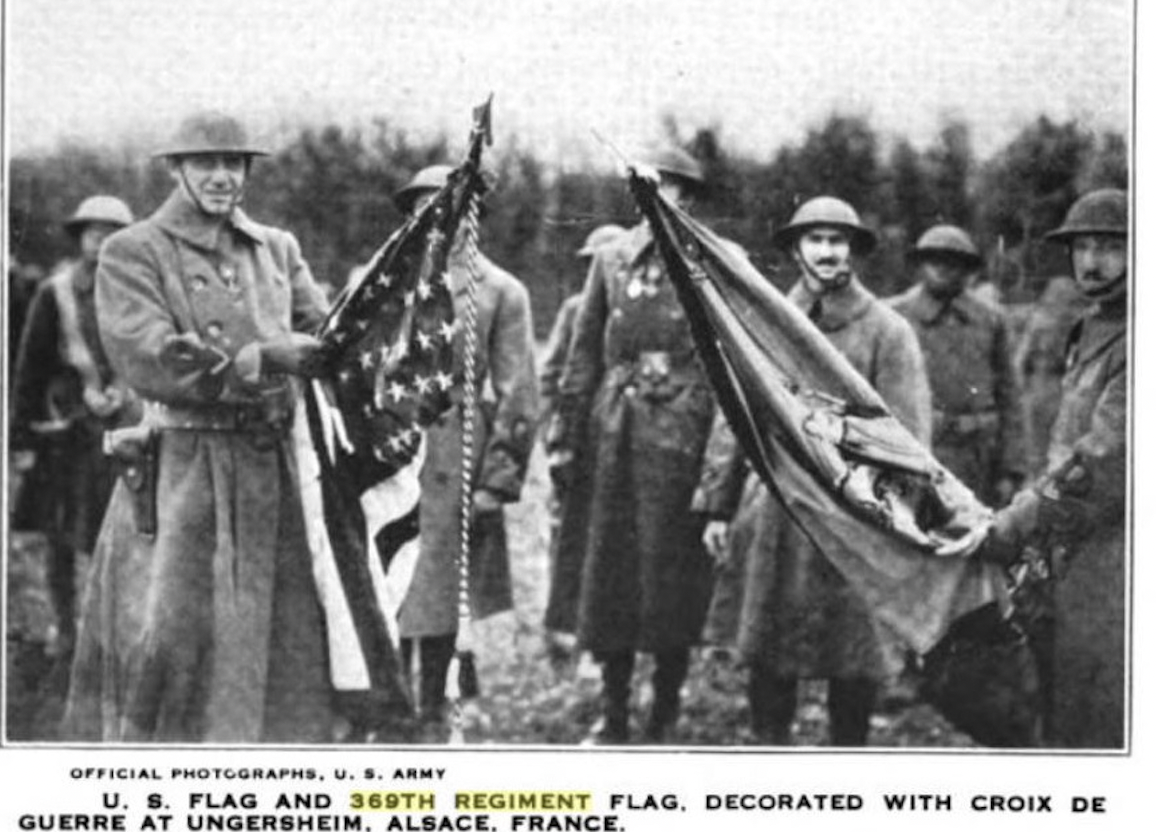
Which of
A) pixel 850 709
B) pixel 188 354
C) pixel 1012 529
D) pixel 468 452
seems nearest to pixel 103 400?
pixel 188 354

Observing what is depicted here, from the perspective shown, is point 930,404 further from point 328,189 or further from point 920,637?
point 328,189

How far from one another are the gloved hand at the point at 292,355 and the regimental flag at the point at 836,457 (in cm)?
89

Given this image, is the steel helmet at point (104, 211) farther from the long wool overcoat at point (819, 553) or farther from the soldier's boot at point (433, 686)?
the long wool overcoat at point (819, 553)

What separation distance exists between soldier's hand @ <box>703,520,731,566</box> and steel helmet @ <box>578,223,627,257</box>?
29.1 inches

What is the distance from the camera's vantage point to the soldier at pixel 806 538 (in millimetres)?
6711

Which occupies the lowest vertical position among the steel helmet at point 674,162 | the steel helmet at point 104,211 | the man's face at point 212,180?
the steel helmet at point 104,211

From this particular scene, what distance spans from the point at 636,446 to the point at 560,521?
10.5 inches

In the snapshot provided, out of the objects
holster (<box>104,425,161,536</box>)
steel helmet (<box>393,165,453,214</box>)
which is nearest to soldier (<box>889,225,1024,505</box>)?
steel helmet (<box>393,165,453,214</box>)

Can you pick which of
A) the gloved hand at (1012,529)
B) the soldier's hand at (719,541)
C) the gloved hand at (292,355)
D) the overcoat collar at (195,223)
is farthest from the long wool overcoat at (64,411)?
the gloved hand at (1012,529)

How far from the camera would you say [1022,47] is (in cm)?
672

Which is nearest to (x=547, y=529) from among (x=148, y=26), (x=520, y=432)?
(x=520, y=432)

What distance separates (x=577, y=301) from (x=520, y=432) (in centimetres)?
36

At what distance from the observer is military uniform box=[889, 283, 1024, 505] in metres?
6.72

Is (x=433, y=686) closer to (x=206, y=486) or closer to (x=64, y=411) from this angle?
(x=206, y=486)
